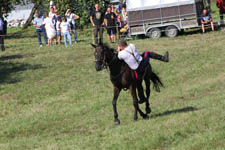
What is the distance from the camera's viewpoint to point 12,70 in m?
22.5

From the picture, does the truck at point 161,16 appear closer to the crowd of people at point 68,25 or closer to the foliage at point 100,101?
the foliage at point 100,101

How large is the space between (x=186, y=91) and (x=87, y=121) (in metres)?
4.83

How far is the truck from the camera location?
95.4 ft

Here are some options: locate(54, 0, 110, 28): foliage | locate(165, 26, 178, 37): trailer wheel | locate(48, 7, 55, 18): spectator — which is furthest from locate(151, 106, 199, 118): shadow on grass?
locate(54, 0, 110, 28): foliage

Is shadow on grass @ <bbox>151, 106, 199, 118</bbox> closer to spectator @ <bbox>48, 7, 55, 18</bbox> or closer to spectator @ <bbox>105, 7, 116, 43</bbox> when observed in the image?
spectator @ <bbox>105, 7, 116, 43</bbox>

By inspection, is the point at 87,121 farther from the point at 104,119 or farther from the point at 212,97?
the point at 212,97

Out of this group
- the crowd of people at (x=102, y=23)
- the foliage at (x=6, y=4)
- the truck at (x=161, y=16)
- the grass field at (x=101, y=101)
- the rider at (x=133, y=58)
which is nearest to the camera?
the grass field at (x=101, y=101)

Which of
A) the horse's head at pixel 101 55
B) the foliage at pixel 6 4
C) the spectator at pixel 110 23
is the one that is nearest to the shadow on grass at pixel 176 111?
the horse's head at pixel 101 55

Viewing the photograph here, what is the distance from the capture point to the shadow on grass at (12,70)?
68.4 feet

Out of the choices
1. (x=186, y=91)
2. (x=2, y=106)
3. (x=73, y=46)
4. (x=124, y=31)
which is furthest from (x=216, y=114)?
(x=124, y=31)

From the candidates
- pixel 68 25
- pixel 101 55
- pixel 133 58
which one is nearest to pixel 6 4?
pixel 68 25

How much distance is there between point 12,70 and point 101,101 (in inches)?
289

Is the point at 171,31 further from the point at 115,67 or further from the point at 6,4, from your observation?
the point at 115,67

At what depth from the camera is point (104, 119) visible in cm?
1372
